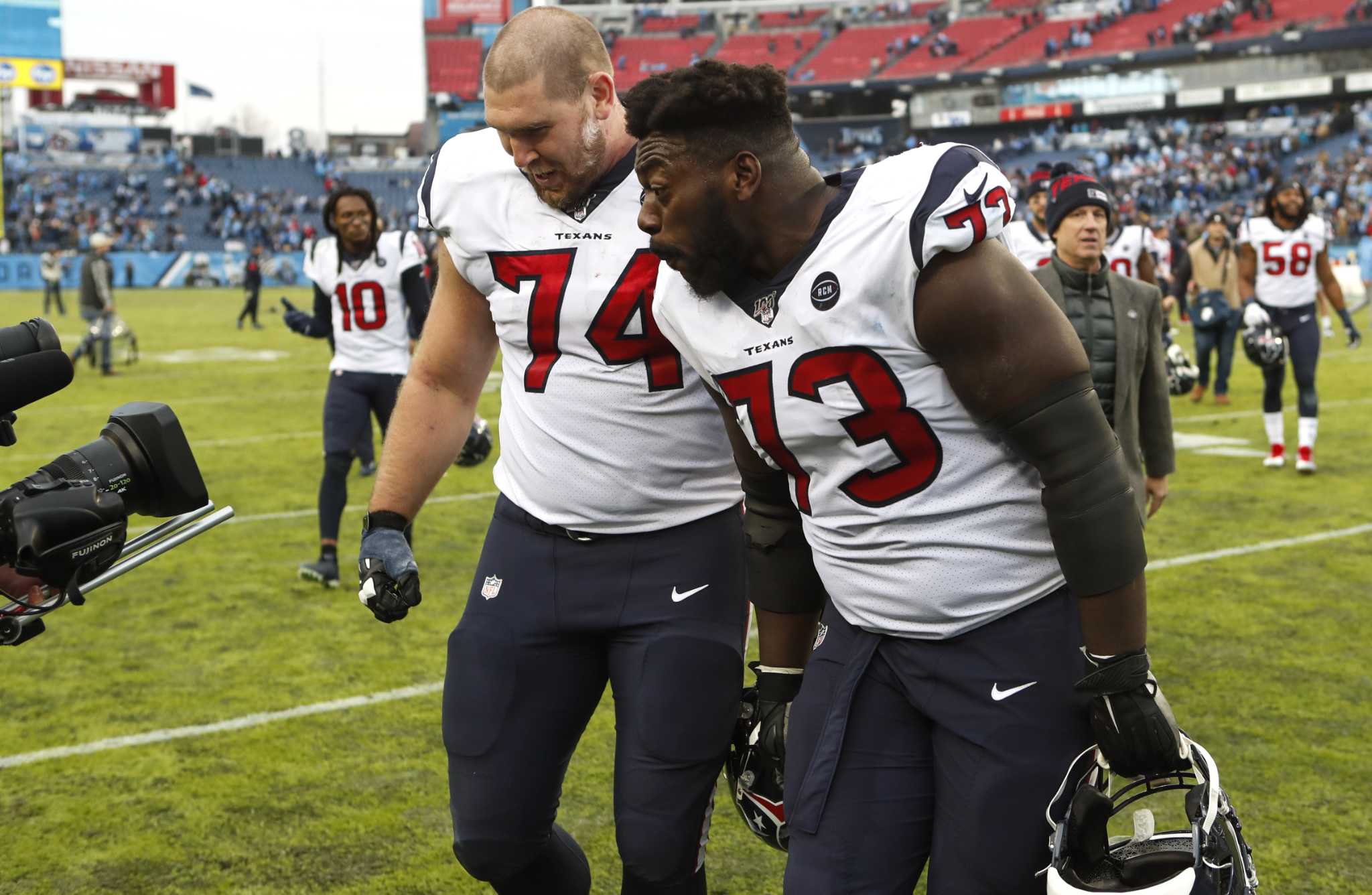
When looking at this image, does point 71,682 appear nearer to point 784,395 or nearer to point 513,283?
point 513,283

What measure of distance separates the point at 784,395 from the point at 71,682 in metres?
4.15

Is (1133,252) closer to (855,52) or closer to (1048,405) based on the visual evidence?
(1048,405)

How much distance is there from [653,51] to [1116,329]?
202 feet

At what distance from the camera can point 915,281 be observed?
2.00 m

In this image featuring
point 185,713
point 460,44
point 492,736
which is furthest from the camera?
point 460,44

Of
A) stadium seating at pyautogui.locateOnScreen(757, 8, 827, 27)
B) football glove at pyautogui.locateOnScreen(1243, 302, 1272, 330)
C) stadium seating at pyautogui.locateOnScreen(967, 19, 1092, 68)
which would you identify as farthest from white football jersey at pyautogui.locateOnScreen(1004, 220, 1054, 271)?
stadium seating at pyautogui.locateOnScreen(757, 8, 827, 27)

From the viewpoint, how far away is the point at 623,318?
2.67 metres

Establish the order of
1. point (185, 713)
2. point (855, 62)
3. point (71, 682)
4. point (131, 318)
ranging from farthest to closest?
point (855, 62) → point (131, 318) → point (71, 682) → point (185, 713)

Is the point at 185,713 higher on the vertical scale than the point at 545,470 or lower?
lower

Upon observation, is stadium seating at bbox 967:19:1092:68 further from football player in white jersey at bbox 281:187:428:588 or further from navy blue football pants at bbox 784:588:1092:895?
navy blue football pants at bbox 784:588:1092:895

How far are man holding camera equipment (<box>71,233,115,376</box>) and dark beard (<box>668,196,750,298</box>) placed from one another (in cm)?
1522

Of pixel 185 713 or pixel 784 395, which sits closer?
pixel 784 395

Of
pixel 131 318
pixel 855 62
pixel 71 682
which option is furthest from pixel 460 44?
pixel 71 682

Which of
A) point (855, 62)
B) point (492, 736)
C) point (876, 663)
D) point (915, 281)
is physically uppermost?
point (855, 62)
